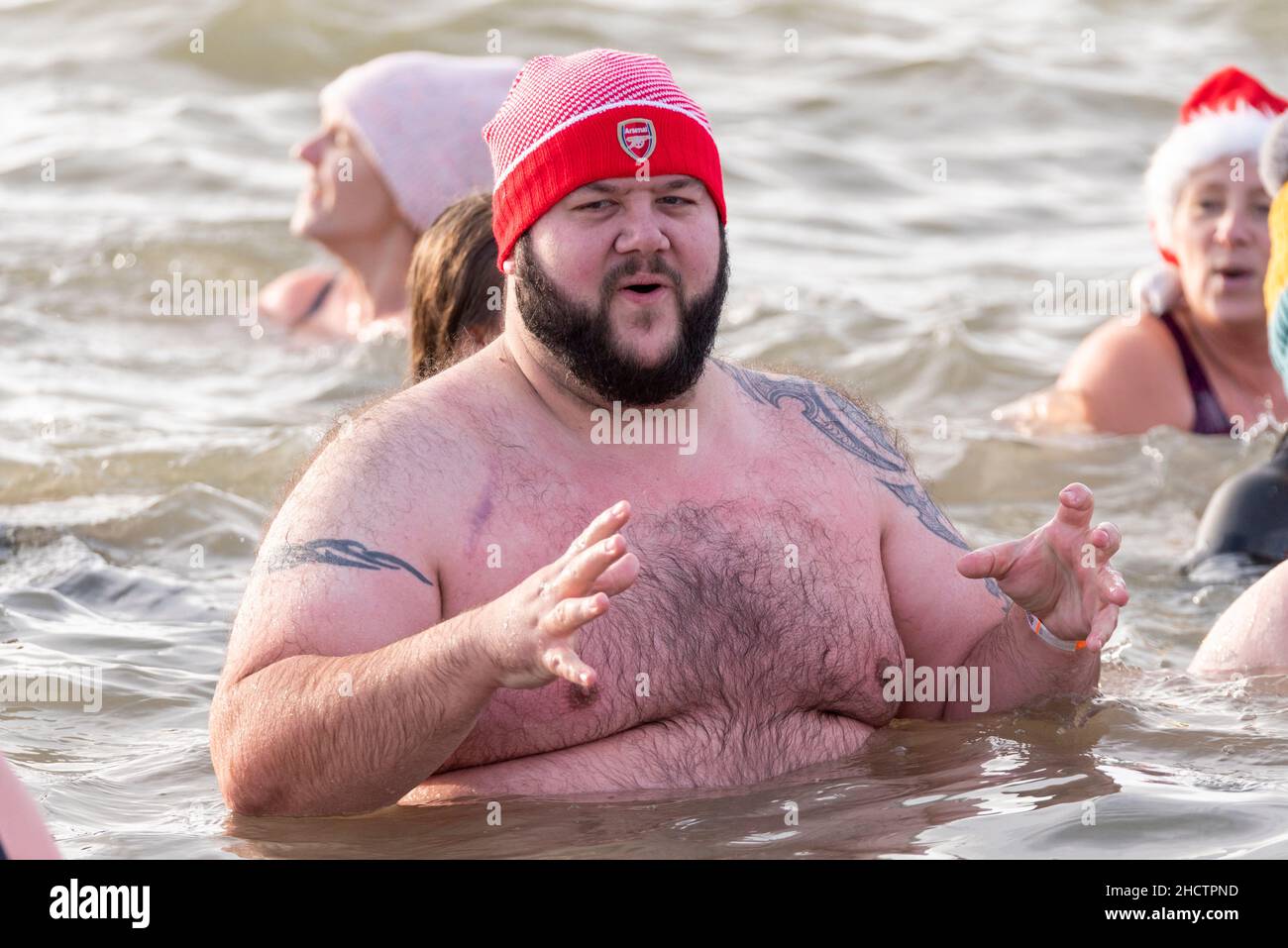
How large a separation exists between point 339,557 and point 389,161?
19.1ft

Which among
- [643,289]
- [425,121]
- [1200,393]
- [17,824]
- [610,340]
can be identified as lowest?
[17,824]

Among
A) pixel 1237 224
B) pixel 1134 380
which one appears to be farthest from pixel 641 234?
pixel 1134 380

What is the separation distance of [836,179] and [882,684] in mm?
9667

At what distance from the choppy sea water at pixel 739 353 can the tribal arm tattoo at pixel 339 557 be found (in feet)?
1.77

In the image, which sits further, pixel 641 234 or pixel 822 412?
pixel 822 412

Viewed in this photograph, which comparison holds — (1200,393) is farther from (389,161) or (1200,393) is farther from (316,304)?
(316,304)

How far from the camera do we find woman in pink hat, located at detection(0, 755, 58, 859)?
2492 millimetres

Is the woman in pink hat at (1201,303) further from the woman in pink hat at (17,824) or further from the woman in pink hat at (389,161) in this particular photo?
the woman in pink hat at (17,824)

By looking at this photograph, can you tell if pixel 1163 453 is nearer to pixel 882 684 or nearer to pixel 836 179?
pixel 882 684

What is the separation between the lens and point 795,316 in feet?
34.6

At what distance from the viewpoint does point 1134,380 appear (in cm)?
833

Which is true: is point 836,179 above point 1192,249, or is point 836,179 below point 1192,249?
above
